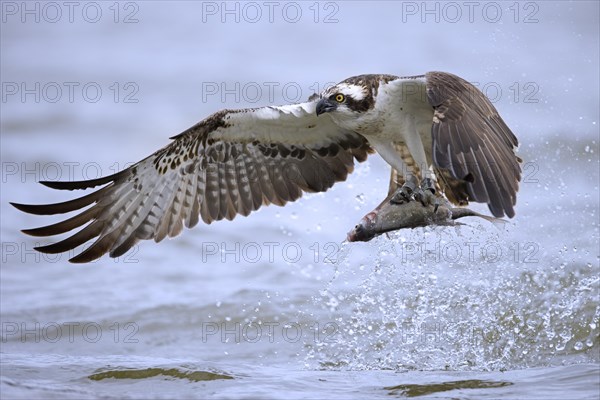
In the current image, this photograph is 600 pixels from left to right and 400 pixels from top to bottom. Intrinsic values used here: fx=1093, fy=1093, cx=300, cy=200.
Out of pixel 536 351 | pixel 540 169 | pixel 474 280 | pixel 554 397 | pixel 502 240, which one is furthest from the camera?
pixel 540 169

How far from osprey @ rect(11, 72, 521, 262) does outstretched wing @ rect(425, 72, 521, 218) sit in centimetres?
2

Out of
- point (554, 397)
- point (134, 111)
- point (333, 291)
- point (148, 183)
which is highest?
point (134, 111)

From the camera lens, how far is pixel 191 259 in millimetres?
11414

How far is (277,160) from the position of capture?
888 cm

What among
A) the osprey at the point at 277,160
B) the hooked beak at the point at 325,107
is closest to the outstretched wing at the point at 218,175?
the osprey at the point at 277,160

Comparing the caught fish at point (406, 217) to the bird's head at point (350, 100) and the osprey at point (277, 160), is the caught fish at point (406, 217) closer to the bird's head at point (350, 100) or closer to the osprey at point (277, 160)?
the osprey at point (277, 160)

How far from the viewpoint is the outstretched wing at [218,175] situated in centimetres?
836

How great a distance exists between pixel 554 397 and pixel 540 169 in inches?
267

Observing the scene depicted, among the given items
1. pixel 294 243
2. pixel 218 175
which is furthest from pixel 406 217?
pixel 294 243

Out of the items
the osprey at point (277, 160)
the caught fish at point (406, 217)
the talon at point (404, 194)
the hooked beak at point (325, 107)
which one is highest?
the hooked beak at point (325, 107)

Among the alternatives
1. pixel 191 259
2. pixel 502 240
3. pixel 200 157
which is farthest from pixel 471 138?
pixel 191 259

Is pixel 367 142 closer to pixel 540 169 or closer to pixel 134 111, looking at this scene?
pixel 540 169

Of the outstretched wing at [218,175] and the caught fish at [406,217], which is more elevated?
the outstretched wing at [218,175]

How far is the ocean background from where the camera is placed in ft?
26.0
